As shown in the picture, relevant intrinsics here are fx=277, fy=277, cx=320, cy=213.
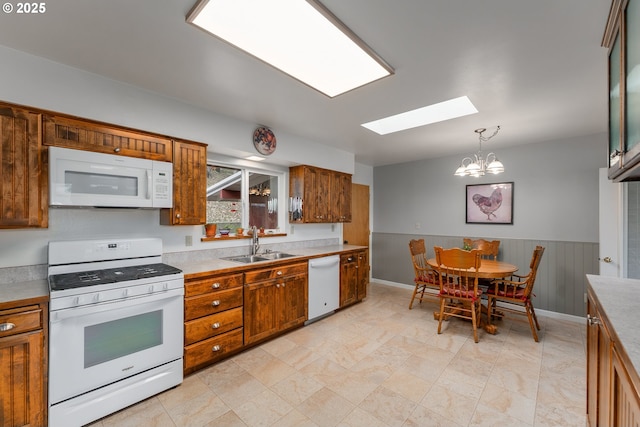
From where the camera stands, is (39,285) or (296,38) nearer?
(296,38)

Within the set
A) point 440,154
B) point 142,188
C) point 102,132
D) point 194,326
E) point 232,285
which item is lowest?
point 194,326

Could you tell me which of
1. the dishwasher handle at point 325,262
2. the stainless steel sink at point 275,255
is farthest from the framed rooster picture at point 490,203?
the stainless steel sink at point 275,255

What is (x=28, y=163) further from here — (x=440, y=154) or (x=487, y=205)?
(x=487, y=205)

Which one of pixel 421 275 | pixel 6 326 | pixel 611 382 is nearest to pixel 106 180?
pixel 6 326

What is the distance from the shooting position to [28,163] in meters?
1.84

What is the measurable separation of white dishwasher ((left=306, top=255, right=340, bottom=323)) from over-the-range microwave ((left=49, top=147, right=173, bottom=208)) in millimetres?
1829

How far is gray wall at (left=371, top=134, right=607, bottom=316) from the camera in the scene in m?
3.57

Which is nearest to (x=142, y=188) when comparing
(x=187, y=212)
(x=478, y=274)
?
(x=187, y=212)

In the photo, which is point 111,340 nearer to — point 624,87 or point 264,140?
point 264,140

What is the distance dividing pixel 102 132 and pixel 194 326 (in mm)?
1701

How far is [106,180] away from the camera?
84.1 inches

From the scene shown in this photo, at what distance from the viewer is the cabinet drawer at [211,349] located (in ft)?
7.52

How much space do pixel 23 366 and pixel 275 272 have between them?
1.87 metres

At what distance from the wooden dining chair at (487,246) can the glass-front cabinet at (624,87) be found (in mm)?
2684
